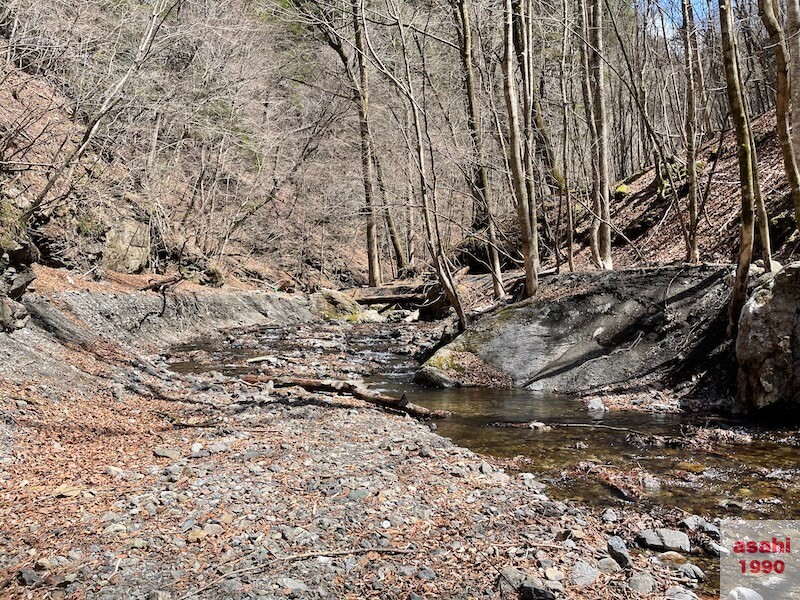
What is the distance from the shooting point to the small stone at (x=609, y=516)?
4.26m

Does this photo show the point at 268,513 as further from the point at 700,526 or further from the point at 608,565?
the point at 700,526

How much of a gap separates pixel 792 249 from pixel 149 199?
17.1 meters

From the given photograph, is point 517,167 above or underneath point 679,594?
above

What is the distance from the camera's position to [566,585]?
3.35 meters

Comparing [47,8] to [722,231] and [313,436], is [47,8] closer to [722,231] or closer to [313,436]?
[313,436]

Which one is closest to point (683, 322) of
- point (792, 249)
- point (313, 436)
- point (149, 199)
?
point (792, 249)

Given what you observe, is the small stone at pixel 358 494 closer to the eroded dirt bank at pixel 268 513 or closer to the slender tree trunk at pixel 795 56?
the eroded dirt bank at pixel 268 513

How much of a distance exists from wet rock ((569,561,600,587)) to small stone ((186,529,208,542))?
2.36 meters

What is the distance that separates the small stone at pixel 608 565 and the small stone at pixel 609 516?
2.07 feet

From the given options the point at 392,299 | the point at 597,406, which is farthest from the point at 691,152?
the point at 392,299

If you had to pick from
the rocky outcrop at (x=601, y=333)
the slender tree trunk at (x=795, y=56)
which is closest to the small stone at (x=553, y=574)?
the slender tree trunk at (x=795, y=56)

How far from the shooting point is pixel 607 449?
609 cm

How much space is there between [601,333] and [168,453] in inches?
283

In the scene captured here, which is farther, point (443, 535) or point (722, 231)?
point (722, 231)
